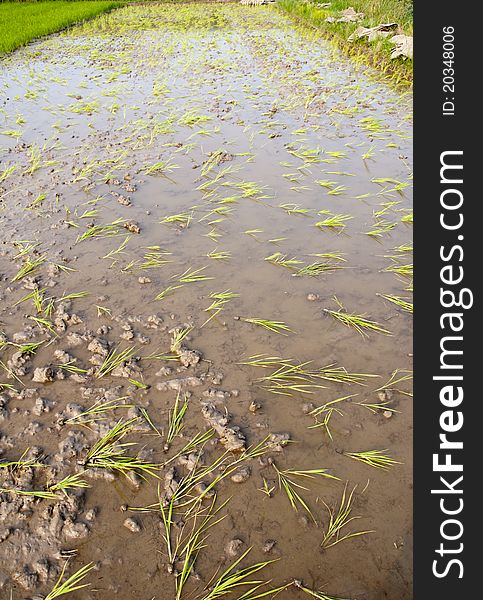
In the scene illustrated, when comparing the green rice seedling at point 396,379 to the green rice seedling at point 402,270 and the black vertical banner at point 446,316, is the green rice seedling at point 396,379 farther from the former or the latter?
the green rice seedling at point 402,270

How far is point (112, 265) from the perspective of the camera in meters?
3.06

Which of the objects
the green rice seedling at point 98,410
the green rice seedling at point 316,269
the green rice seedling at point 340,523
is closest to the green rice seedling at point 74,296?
the green rice seedling at point 98,410

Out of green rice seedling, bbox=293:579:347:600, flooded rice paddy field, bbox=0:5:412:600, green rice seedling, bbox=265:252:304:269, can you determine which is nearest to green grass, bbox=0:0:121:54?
flooded rice paddy field, bbox=0:5:412:600

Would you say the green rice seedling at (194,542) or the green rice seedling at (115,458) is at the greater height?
the green rice seedling at (115,458)

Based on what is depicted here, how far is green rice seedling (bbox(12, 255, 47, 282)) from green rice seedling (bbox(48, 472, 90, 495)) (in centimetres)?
176

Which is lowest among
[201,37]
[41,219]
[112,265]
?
[112,265]

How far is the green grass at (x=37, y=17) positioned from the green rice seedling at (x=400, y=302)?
11.8 metres

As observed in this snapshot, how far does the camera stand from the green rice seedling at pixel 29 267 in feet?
9.55

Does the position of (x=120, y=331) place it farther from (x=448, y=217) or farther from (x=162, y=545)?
(x=448, y=217)

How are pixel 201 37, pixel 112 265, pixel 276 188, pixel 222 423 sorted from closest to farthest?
pixel 222 423, pixel 112 265, pixel 276 188, pixel 201 37

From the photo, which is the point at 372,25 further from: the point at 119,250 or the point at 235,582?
the point at 235,582

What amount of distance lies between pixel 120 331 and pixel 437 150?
1.96 metres

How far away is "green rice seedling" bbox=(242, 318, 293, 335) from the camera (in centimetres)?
248

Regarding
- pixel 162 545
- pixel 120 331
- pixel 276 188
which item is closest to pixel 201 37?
pixel 276 188
